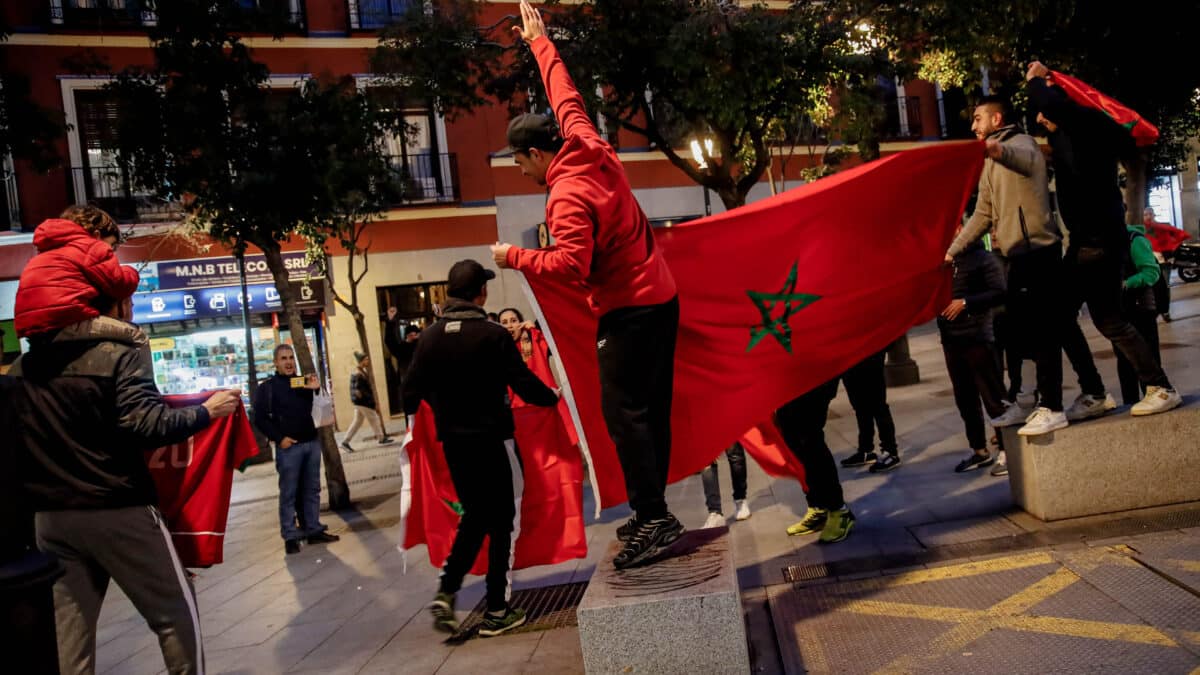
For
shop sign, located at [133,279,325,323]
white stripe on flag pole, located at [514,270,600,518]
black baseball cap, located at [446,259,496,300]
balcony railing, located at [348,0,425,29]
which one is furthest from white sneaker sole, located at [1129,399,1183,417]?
balcony railing, located at [348,0,425,29]

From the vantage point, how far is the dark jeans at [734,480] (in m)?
6.53

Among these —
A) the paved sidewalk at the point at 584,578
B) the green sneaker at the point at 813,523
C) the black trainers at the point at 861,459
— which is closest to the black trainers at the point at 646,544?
the paved sidewalk at the point at 584,578

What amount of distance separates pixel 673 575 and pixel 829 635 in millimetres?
903

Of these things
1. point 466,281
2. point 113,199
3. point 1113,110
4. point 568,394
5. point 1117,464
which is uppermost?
point 113,199

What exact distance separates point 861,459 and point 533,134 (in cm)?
528

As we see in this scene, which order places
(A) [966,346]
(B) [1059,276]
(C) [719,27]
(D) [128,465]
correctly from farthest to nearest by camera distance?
(C) [719,27] → (A) [966,346] → (B) [1059,276] → (D) [128,465]

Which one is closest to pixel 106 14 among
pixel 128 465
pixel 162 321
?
pixel 162 321

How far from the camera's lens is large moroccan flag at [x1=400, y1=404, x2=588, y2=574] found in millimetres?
5559

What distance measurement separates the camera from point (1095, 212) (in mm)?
5070

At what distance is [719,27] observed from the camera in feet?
36.4

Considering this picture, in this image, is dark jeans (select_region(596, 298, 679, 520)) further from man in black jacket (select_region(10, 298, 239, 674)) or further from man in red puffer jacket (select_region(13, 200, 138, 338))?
man in red puffer jacket (select_region(13, 200, 138, 338))

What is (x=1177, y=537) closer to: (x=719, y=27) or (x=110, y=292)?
(x=110, y=292)

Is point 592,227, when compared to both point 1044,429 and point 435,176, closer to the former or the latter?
point 1044,429

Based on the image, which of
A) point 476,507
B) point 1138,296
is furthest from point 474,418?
point 1138,296
